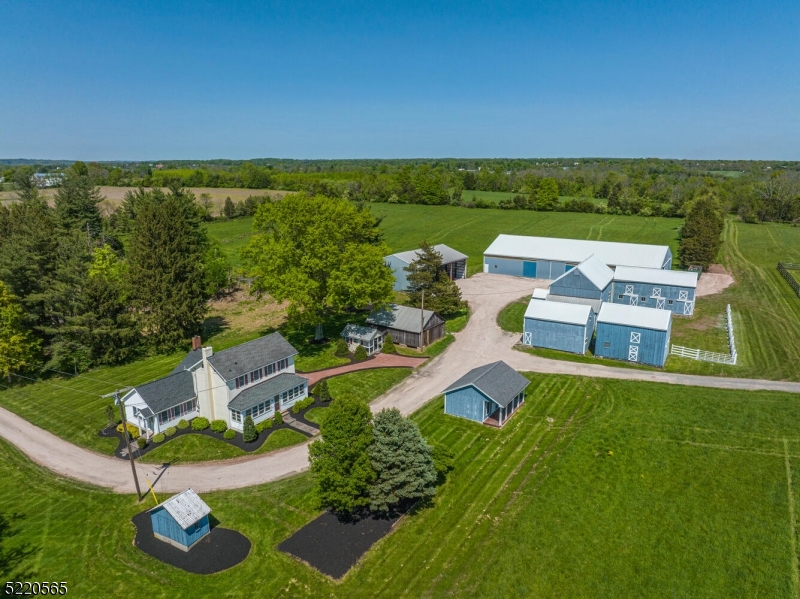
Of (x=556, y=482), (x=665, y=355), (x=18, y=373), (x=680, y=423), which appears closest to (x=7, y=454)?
(x=18, y=373)

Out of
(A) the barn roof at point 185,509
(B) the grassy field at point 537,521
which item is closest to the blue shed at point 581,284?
(B) the grassy field at point 537,521

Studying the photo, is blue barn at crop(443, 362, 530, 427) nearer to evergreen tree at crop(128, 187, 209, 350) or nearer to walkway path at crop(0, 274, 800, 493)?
walkway path at crop(0, 274, 800, 493)

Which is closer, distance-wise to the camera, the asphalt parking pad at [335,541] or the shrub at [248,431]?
the asphalt parking pad at [335,541]

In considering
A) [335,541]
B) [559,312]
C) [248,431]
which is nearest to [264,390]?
[248,431]

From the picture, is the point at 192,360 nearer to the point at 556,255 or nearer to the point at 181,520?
the point at 181,520

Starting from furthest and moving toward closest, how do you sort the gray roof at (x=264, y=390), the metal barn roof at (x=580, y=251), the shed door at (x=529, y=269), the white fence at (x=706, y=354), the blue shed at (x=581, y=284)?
1. the shed door at (x=529, y=269)
2. the metal barn roof at (x=580, y=251)
3. the blue shed at (x=581, y=284)
4. the white fence at (x=706, y=354)
5. the gray roof at (x=264, y=390)

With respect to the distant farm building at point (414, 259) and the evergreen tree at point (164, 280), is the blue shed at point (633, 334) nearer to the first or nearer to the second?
the distant farm building at point (414, 259)

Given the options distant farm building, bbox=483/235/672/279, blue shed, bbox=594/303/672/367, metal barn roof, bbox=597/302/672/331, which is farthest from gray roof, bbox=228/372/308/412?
distant farm building, bbox=483/235/672/279

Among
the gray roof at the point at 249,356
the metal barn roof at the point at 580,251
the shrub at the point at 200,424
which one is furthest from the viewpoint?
the metal barn roof at the point at 580,251
